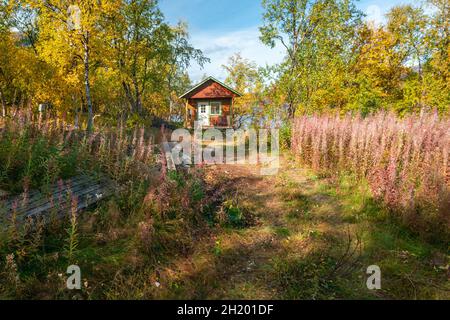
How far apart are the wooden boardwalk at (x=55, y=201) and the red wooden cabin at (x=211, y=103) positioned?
21.2m

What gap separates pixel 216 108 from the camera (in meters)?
26.8

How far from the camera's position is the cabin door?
87.8 ft

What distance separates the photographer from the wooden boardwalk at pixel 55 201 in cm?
364

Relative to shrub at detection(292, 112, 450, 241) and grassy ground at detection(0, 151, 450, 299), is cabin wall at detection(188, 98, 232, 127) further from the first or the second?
grassy ground at detection(0, 151, 450, 299)

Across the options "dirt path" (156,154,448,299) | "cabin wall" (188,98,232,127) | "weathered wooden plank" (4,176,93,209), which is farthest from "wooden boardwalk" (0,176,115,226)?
"cabin wall" (188,98,232,127)

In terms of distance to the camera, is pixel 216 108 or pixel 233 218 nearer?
pixel 233 218

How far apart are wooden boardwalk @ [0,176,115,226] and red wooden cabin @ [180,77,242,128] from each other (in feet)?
69.5

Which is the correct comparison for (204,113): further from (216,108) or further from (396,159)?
(396,159)

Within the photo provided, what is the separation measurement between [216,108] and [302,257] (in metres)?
24.2

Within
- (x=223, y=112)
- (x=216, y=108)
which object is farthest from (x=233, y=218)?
(x=216, y=108)

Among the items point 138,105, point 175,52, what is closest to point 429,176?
point 138,105

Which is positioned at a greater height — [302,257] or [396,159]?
[396,159]

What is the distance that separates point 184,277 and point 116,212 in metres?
1.84
